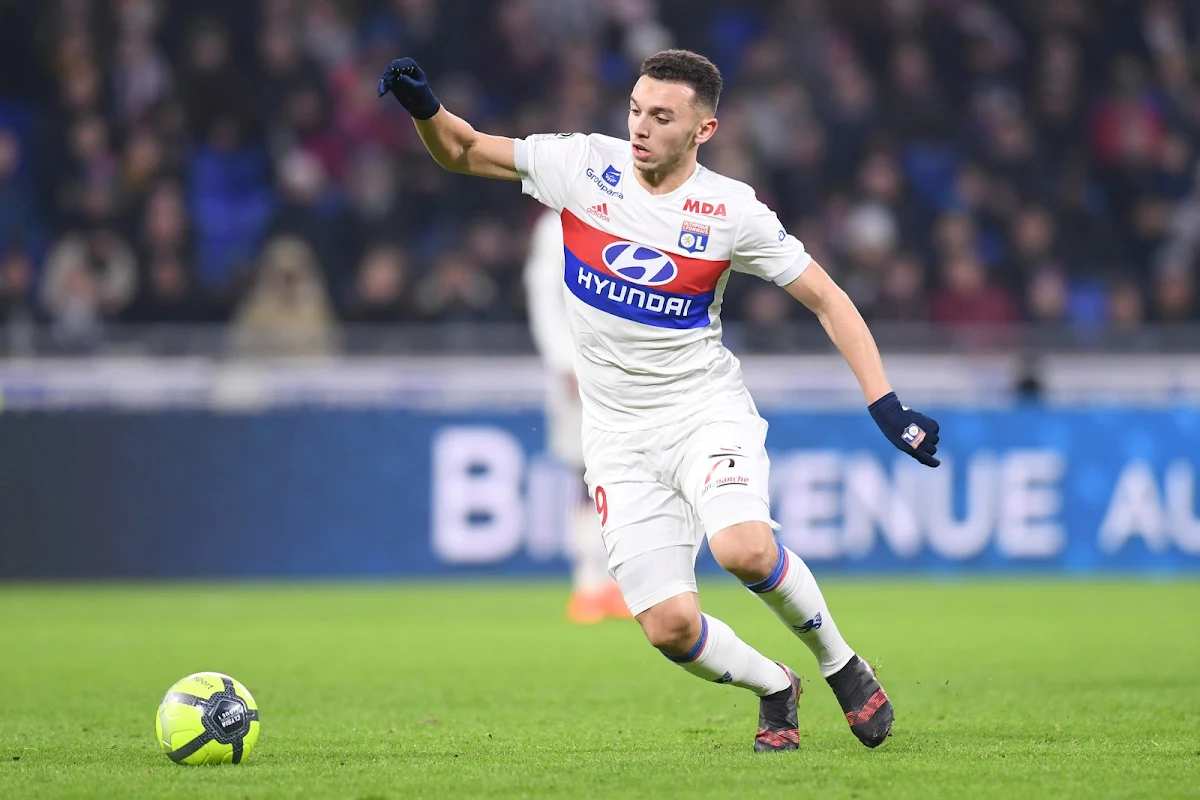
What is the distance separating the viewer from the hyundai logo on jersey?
18.6ft

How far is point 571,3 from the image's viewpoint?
55.2 feet

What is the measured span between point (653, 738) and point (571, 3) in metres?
12.0

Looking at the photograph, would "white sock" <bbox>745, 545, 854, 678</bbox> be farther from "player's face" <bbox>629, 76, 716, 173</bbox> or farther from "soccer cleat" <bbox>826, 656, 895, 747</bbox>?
"player's face" <bbox>629, 76, 716, 173</bbox>

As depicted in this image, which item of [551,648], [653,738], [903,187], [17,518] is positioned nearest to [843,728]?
[653,738]

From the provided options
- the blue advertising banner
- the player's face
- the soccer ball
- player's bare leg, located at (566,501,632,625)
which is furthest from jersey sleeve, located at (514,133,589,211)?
the blue advertising banner

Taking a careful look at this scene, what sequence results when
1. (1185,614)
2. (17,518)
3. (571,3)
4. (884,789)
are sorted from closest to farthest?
(884,789), (1185,614), (17,518), (571,3)

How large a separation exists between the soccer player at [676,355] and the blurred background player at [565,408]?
4.00 m

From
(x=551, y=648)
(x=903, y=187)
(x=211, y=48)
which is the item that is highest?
(x=211, y=48)

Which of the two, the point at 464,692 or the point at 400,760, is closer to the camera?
the point at 400,760

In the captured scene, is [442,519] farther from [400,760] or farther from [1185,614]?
[400,760]

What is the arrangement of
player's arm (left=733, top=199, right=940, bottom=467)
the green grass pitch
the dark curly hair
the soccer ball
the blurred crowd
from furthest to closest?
the blurred crowd, the dark curly hair, player's arm (left=733, top=199, right=940, bottom=467), the soccer ball, the green grass pitch

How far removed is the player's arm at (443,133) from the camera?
5434 millimetres

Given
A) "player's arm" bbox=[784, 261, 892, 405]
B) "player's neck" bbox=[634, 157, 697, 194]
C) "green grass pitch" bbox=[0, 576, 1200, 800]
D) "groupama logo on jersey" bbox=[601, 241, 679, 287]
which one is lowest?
"green grass pitch" bbox=[0, 576, 1200, 800]

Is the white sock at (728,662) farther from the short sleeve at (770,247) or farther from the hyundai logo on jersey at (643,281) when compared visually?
the short sleeve at (770,247)
